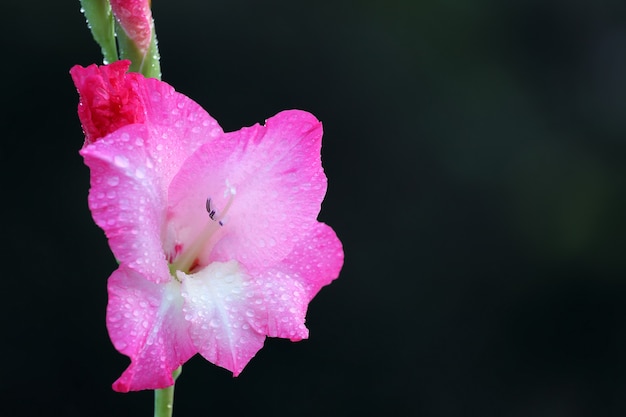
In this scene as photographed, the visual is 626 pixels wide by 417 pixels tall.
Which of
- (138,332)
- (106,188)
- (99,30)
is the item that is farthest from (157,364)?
(99,30)

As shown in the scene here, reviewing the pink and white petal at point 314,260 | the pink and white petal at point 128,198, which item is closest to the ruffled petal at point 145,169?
the pink and white petal at point 128,198

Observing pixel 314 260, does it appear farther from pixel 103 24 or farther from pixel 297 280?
pixel 103 24

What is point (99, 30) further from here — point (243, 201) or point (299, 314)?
point (299, 314)

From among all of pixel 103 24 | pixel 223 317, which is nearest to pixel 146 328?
pixel 223 317

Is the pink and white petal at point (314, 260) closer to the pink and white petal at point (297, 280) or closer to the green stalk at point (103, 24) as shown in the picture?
the pink and white petal at point (297, 280)

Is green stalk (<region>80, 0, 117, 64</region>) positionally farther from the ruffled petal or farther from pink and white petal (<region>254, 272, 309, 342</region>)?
pink and white petal (<region>254, 272, 309, 342</region>)

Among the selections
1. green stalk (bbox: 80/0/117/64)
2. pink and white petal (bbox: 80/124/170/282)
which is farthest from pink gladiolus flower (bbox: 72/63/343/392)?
green stalk (bbox: 80/0/117/64)
